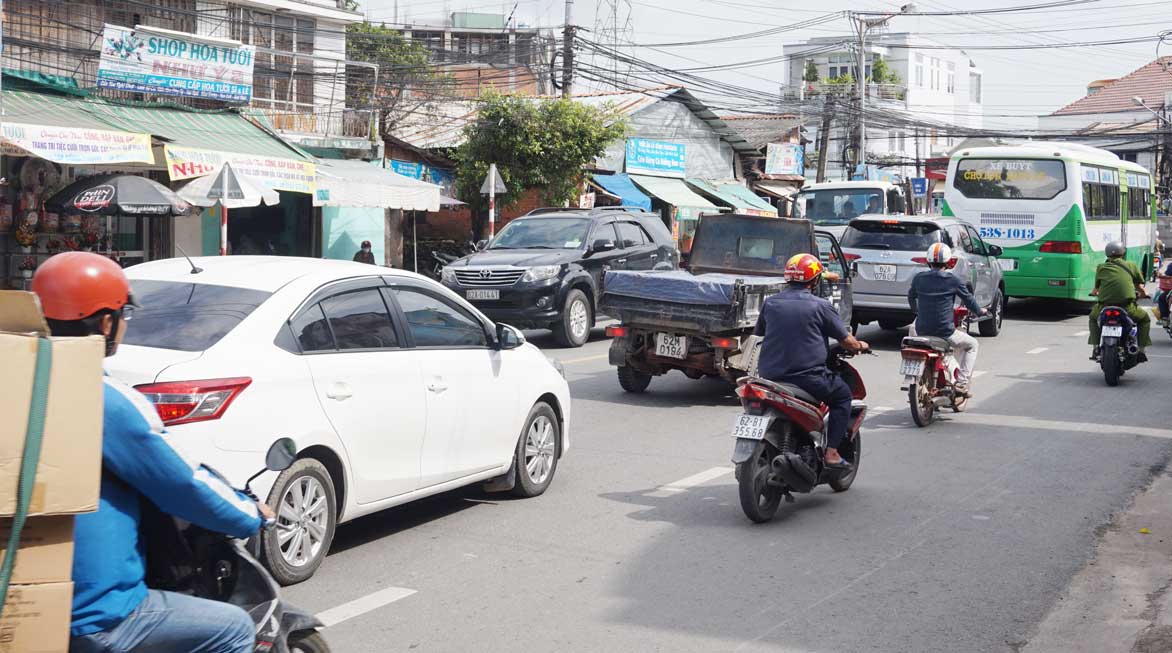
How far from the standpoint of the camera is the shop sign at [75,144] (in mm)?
17516

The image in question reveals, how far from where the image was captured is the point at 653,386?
13578 millimetres

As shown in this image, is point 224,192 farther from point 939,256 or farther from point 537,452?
point 537,452

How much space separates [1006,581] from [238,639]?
173 inches

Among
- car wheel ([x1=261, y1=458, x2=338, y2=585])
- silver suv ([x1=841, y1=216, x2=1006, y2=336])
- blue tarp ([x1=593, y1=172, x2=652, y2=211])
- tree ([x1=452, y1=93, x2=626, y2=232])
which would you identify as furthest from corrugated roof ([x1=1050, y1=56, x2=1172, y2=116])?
car wheel ([x1=261, y1=458, x2=338, y2=585])

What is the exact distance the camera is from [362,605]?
220 inches

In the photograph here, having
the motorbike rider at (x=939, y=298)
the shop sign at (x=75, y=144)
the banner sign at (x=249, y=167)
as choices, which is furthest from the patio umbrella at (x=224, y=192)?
the motorbike rider at (x=939, y=298)

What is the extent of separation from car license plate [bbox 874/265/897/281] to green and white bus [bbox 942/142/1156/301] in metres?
5.92

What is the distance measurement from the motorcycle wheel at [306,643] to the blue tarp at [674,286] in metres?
8.43

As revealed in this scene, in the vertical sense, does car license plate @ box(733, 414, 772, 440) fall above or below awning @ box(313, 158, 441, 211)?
below

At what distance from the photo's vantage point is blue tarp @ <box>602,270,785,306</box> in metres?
11.8

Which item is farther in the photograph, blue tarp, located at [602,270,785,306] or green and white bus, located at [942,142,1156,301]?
green and white bus, located at [942,142,1156,301]

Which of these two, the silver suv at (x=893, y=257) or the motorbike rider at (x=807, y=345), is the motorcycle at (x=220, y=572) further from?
the silver suv at (x=893, y=257)

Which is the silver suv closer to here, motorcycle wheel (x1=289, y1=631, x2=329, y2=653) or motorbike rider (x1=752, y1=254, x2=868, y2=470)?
motorbike rider (x1=752, y1=254, x2=868, y2=470)

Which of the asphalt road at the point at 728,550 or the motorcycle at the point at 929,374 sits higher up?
the motorcycle at the point at 929,374
